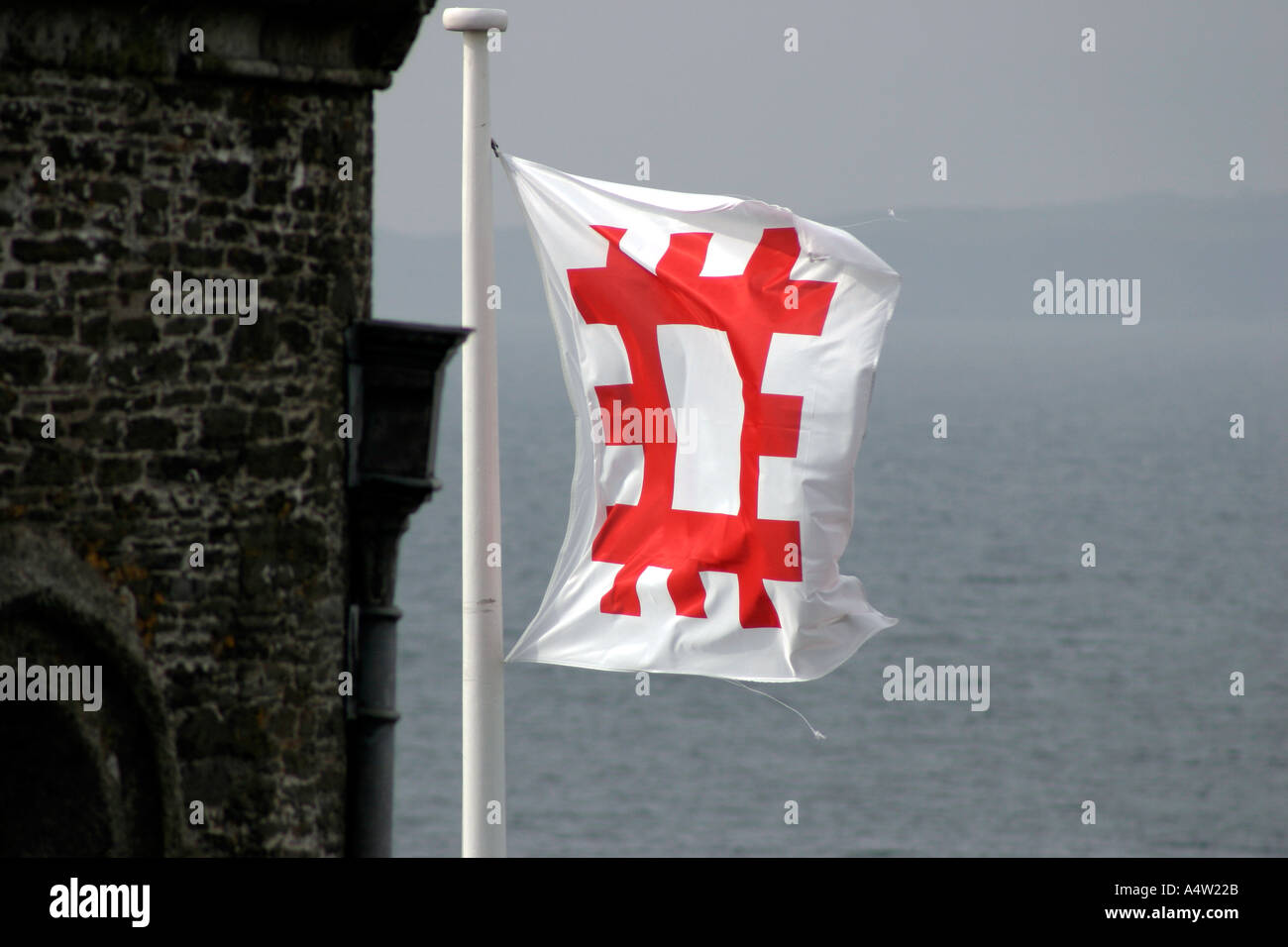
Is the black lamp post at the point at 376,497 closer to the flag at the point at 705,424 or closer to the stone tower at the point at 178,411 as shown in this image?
the stone tower at the point at 178,411

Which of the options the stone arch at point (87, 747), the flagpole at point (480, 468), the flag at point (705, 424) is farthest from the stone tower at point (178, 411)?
the flag at point (705, 424)

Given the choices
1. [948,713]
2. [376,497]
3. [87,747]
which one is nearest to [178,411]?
[376,497]

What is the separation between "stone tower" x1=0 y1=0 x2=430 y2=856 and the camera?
34.6 feet

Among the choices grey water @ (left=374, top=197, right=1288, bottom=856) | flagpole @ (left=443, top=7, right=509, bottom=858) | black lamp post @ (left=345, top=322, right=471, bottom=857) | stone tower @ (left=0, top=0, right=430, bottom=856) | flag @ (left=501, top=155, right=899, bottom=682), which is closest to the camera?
stone tower @ (left=0, top=0, right=430, bottom=856)

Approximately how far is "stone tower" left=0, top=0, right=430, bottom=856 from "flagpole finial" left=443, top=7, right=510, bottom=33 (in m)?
0.70

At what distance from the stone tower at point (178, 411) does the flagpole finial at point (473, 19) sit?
0.70 meters

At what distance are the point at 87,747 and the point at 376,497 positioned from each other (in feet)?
6.41

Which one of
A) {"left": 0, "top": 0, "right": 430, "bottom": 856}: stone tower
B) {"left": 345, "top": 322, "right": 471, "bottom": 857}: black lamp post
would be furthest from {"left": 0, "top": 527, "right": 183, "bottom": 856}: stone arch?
{"left": 345, "top": 322, "right": 471, "bottom": 857}: black lamp post

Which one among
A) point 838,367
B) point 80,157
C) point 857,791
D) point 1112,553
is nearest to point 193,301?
point 80,157

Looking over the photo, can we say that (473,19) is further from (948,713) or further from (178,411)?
(948,713)

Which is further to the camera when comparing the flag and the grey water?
the grey water

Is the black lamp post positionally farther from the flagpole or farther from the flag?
the flag

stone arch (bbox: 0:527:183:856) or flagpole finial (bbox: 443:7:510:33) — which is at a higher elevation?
flagpole finial (bbox: 443:7:510:33)

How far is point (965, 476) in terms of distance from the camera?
477 ft
